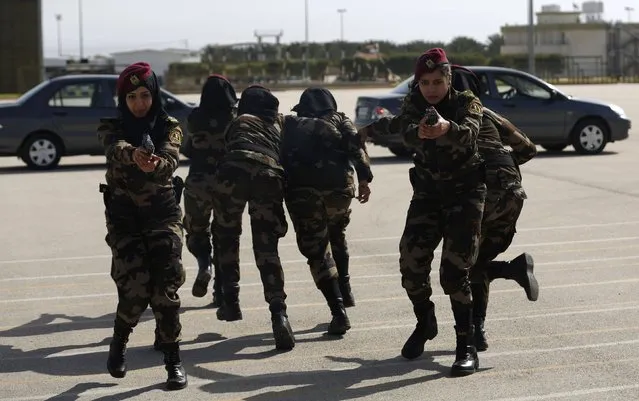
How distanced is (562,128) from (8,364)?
15.3 metres

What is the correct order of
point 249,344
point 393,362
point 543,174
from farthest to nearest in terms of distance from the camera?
point 543,174
point 249,344
point 393,362

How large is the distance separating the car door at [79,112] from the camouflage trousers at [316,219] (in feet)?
40.1

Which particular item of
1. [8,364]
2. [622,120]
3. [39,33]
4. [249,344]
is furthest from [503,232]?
[39,33]

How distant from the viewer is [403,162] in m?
20.6

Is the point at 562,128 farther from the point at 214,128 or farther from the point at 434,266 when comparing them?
the point at 214,128

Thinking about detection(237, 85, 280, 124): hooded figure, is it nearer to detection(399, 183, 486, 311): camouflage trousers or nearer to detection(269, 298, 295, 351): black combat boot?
detection(269, 298, 295, 351): black combat boot

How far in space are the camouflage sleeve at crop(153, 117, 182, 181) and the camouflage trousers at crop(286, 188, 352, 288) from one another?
1.25 m

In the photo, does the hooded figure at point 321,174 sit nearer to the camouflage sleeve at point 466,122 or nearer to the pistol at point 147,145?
the camouflage sleeve at point 466,122

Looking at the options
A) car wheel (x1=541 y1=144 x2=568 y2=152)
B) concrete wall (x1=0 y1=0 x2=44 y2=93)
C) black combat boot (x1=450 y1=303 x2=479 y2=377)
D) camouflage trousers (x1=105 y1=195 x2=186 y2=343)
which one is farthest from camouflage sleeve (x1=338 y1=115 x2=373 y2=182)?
concrete wall (x1=0 y1=0 x2=44 y2=93)

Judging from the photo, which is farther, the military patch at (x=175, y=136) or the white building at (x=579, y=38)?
the white building at (x=579, y=38)

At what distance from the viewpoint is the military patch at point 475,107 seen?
6758 millimetres

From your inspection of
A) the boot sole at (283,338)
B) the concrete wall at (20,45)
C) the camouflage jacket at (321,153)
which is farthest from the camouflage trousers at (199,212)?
the concrete wall at (20,45)

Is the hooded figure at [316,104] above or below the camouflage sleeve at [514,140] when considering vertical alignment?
above

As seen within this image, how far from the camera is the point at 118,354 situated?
6793 millimetres
